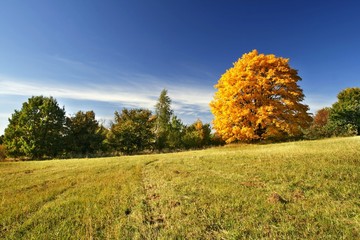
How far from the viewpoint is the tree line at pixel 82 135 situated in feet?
108

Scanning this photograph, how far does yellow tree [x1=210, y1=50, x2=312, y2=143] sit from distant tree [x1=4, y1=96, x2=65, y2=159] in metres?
27.1

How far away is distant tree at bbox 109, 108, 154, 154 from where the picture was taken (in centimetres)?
3572

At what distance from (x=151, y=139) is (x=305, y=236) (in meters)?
34.6

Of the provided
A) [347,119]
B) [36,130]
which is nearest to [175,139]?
[36,130]

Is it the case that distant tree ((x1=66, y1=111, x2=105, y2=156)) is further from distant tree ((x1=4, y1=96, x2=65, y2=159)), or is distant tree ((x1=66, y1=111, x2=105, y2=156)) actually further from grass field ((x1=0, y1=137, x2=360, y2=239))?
grass field ((x1=0, y1=137, x2=360, y2=239))

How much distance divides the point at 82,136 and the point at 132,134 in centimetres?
916

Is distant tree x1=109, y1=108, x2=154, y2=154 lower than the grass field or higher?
higher

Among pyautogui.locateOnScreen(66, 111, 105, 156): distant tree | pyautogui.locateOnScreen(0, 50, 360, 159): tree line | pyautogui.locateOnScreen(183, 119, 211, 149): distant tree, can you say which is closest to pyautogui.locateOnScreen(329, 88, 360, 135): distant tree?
pyautogui.locateOnScreen(0, 50, 360, 159): tree line

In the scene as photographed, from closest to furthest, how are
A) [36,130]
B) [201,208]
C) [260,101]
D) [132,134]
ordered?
1. [201,208]
2. [260,101]
3. [36,130]
4. [132,134]

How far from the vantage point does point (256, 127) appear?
2584 centimetres

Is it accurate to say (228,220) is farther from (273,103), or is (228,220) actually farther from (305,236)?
(273,103)

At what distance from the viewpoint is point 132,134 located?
35.9 meters

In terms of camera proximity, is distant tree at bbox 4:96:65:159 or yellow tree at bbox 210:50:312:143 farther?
distant tree at bbox 4:96:65:159

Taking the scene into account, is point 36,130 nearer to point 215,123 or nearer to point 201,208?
point 215,123
